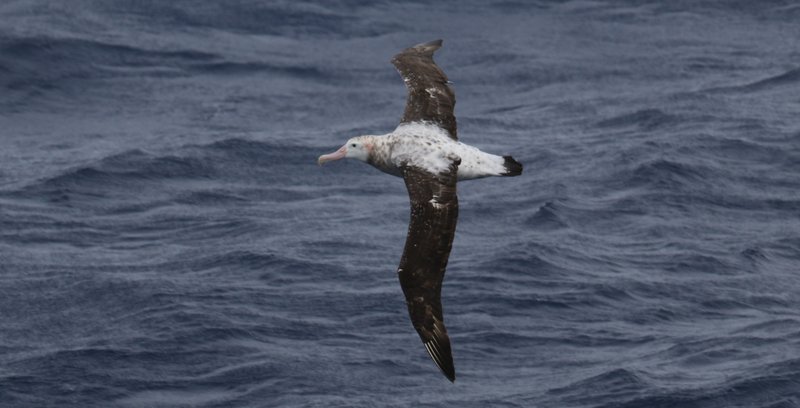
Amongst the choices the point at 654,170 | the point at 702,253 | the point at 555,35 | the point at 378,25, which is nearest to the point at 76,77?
the point at 378,25

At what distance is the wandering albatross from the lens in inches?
642

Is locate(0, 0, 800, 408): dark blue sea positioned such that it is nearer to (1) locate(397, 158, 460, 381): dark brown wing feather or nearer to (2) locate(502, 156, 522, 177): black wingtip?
(2) locate(502, 156, 522, 177): black wingtip

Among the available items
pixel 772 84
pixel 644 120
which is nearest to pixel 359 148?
pixel 644 120

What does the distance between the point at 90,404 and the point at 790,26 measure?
2239 cm

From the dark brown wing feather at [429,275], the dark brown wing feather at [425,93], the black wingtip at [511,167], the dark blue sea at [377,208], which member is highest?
the dark brown wing feather at [425,93]

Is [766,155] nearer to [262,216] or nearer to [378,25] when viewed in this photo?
[262,216]

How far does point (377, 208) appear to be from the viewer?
28.8 m

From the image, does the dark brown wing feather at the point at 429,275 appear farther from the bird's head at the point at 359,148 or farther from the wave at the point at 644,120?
the wave at the point at 644,120

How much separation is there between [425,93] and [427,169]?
198 cm

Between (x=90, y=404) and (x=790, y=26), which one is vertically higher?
(x=790, y=26)

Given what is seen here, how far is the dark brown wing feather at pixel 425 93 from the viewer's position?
19141mm

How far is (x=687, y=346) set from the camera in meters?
23.6

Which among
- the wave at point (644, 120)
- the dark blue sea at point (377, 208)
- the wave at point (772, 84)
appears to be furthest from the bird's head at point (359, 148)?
the wave at point (772, 84)

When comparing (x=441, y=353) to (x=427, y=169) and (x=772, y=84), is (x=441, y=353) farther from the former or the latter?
(x=772, y=84)
